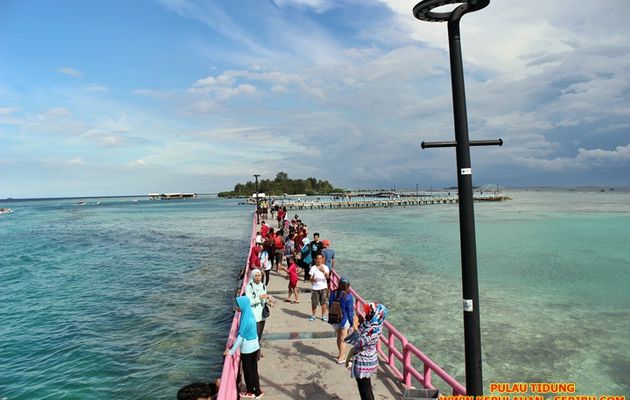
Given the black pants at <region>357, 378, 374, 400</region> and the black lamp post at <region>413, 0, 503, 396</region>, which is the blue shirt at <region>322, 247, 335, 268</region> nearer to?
the black pants at <region>357, 378, 374, 400</region>

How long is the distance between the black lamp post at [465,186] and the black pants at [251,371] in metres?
3.58

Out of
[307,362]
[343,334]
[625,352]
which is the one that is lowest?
[625,352]

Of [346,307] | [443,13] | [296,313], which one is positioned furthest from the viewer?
[296,313]

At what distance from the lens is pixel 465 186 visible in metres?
3.53

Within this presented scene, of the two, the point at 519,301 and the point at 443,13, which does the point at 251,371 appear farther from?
the point at 519,301

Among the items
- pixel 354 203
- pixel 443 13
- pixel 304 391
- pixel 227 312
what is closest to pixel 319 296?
pixel 304 391

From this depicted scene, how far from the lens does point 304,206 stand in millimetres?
89438

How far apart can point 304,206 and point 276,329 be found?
80111 millimetres

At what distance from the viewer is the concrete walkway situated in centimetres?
Result: 640

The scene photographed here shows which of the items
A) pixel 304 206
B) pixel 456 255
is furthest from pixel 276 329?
pixel 304 206

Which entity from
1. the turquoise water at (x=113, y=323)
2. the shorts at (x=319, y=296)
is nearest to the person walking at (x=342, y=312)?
the shorts at (x=319, y=296)

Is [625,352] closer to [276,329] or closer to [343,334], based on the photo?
[343,334]

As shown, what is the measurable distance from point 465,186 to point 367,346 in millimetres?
2855

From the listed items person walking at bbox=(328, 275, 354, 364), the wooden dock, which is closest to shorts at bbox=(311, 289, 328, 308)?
person walking at bbox=(328, 275, 354, 364)
